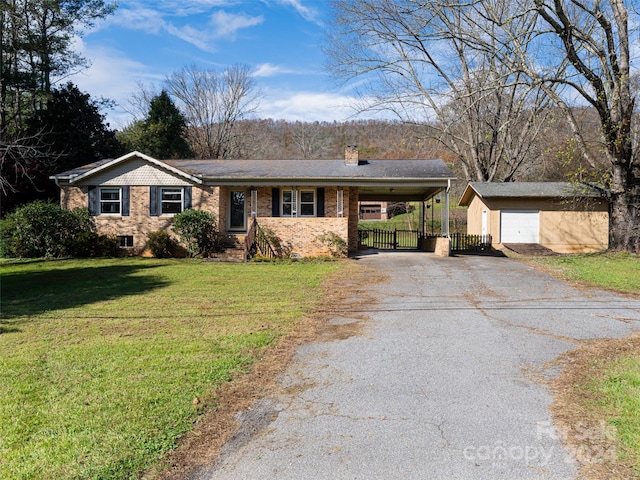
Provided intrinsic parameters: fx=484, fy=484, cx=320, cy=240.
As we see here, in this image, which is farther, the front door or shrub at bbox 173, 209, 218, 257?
the front door

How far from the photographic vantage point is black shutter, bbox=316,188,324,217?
65.0ft

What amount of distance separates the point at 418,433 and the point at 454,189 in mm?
45795

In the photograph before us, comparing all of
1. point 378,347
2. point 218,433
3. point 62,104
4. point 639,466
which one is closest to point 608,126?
point 378,347

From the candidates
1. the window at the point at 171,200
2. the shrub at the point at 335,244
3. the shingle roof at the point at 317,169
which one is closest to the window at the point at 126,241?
the window at the point at 171,200

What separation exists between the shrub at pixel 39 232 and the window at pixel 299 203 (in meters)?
8.16

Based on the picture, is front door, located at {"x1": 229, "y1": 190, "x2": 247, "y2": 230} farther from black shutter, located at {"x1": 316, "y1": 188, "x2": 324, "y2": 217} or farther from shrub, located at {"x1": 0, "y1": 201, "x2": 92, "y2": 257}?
shrub, located at {"x1": 0, "y1": 201, "x2": 92, "y2": 257}

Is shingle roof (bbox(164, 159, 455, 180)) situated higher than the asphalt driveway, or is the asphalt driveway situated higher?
shingle roof (bbox(164, 159, 455, 180))

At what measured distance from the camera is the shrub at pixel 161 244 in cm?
1878

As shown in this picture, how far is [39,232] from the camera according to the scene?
1820 cm

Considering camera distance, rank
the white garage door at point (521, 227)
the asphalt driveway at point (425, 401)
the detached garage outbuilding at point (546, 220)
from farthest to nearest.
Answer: the white garage door at point (521, 227)
the detached garage outbuilding at point (546, 220)
the asphalt driveway at point (425, 401)

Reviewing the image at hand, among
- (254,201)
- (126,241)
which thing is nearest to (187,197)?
(254,201)

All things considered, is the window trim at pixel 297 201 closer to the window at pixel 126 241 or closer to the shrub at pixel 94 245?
the window at pixel 126 241

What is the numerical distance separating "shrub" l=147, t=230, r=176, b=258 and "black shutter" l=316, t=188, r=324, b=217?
590 cm

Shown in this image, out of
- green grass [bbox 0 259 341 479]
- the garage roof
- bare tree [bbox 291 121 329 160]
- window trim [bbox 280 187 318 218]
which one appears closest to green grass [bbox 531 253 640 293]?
the garage roof
